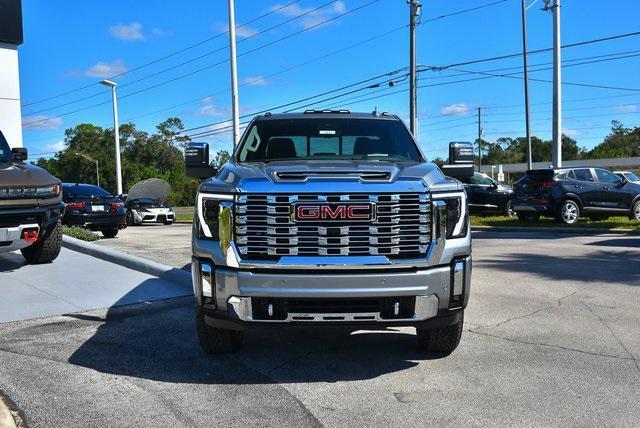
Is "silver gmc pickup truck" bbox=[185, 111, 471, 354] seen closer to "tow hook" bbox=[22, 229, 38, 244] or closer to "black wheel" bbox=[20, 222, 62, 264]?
"tow hook" bbox=[22, 229, 38, 244]

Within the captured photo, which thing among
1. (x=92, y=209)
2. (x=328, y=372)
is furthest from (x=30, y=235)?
(x=92, y=209)

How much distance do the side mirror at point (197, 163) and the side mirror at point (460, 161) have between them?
2.18 metres

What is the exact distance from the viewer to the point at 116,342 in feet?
16.8

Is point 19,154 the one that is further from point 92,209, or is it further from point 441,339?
point 92,209

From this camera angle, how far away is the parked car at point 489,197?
20.7 metres

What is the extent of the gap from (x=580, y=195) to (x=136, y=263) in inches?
517

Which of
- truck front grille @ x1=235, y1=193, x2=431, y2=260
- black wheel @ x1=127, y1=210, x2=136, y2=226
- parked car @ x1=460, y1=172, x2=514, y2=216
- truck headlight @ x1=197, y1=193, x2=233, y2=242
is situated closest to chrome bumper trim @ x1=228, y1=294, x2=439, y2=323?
truck front grille @ x1=235, y1=193, x2=431, y2=260

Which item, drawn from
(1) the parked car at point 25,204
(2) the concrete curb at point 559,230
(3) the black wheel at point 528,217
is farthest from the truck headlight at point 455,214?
(3) the black wheel at point 528,217

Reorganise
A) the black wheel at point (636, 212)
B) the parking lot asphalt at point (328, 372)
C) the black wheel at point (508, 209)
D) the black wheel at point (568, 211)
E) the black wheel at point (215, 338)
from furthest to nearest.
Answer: the black wheel at point (508, 209) < the black wheel at point (636, 212) < the black wheel at point (568, 211) < the black wheel at point (215, 338) < the parking lot asphalt at point (328, 372)

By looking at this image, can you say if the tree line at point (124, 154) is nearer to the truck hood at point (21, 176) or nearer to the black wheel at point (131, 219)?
the black wheel at point (131, 219)

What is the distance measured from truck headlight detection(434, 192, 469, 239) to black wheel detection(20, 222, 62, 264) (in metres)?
6.26

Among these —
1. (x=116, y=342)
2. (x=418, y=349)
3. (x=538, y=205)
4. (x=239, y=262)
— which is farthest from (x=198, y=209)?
(x=538, y=205)

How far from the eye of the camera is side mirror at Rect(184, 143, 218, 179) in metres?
5.55

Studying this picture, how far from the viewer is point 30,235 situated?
7.69 m
